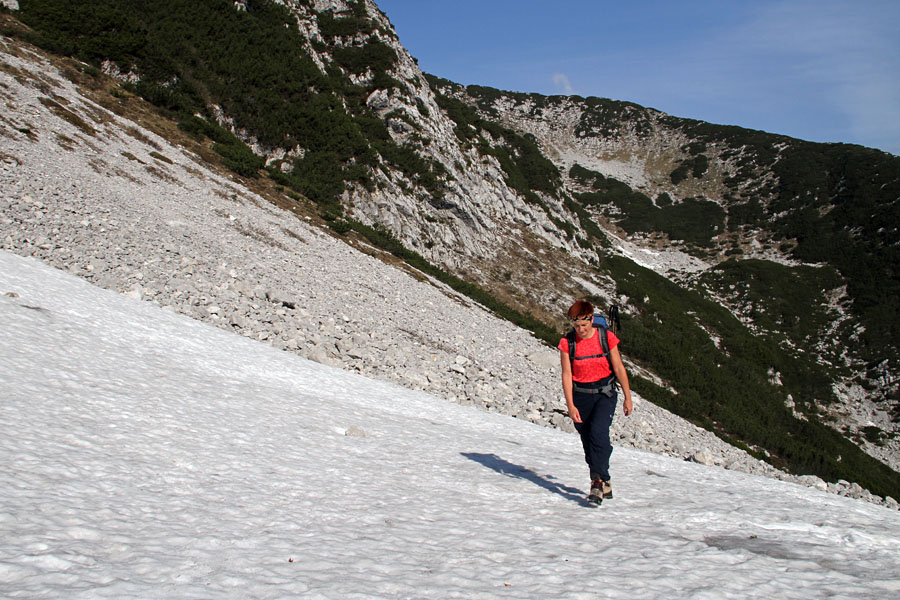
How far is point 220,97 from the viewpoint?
107 feet

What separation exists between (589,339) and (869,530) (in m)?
2.98

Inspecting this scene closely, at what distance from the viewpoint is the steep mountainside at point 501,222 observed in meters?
29.3

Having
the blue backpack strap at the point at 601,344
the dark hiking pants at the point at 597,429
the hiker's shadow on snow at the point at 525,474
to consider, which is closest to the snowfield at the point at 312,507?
the hiker's shadow on snow at the point at 525,474

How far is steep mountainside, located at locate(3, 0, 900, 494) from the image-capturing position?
29297 millimetres

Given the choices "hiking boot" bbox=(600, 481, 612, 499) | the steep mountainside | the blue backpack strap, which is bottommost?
"hiking boot" bbox=(600, 481, 612, 499)

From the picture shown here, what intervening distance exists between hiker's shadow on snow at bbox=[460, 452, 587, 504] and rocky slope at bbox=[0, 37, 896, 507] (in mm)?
5384

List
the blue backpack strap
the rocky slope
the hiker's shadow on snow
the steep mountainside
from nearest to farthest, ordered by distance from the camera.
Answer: the blue backpack strap, the hiker's shadow on snow, the rocky slope, the steep mountainside

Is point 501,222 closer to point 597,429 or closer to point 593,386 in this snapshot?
point 593,386

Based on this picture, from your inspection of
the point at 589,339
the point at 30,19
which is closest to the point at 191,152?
the point at 30,19

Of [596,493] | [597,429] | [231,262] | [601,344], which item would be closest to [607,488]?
[596,493]

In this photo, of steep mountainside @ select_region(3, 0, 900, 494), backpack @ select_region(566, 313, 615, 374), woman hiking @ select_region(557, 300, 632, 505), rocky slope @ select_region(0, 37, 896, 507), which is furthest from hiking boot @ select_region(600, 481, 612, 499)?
steep mountainside @ select_region(3, 0, 900, 494)

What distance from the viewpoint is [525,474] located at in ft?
19.8

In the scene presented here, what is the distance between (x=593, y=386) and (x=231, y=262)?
12.5 meters

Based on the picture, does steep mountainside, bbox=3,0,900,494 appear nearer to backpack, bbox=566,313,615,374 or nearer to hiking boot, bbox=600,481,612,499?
backpack, bbox=566,313,615,374
